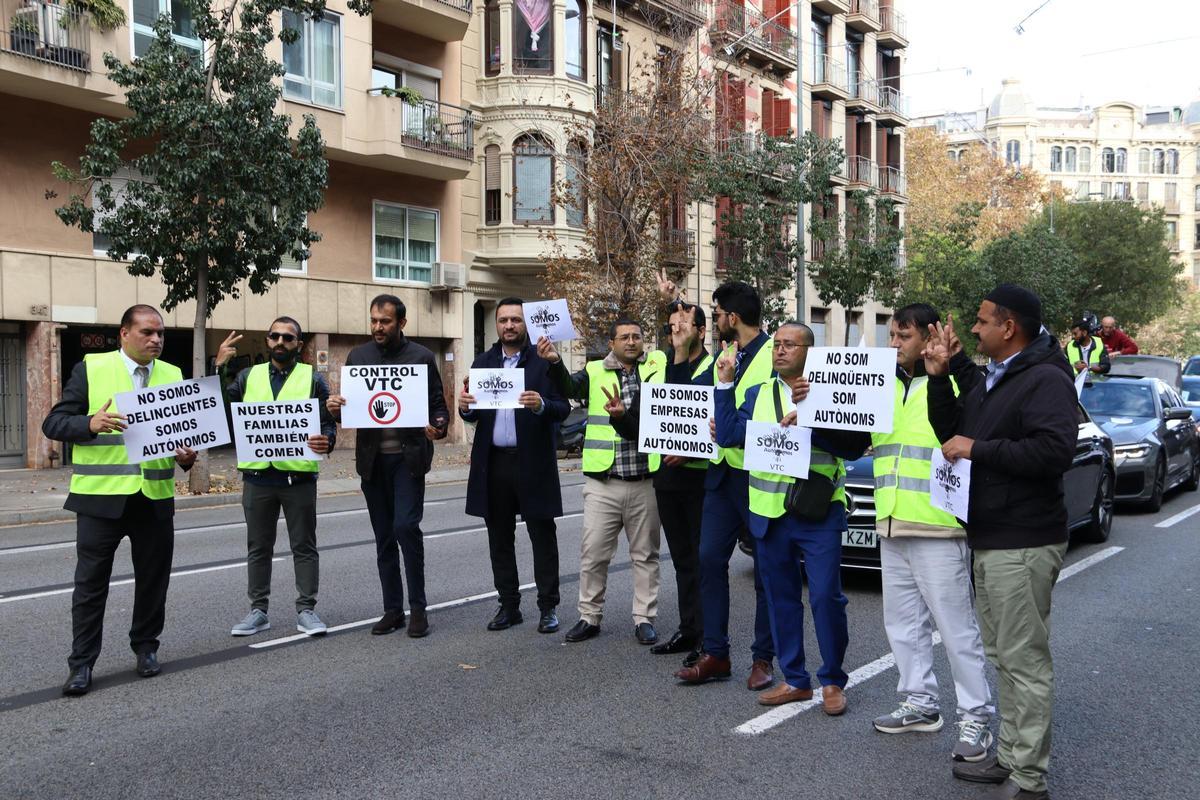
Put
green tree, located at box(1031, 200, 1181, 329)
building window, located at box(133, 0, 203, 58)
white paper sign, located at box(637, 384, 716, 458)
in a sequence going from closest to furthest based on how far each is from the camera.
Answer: white paper sign, located at box(637, 384, 716, 458) < building window, located at box(133, 0, 203, 58) < green tree, located at box(1031, 200, 1181, 329)

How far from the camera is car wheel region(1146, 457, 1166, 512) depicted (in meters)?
13.9

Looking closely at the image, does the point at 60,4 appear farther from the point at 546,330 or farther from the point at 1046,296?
the point at 1046,296

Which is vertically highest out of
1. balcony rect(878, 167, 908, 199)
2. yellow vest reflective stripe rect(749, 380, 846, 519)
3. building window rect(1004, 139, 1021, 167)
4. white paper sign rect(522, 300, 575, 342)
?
building window rect(1004, 139, 1021, 167)

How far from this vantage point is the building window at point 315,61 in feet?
→ 76.1

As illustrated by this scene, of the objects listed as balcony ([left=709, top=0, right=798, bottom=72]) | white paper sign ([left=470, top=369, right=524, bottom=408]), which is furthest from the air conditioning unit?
white paper sign ([left=470, top=369, right=524, bottom=408])

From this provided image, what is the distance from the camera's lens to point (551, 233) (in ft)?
88.6

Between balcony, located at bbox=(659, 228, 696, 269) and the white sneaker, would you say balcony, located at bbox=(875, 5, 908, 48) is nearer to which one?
balcony, located at bbox=(659, 228, 696, 269)

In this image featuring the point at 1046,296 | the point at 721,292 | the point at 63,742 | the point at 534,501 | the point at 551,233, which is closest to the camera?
the point at 63,742

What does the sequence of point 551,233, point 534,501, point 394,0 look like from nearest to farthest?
point 534,501
point 394,0
point 551,233

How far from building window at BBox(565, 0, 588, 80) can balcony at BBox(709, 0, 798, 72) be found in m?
3.91

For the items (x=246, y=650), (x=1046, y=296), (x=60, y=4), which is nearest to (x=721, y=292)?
(x=246, y=650)

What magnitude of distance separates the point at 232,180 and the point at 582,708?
12335 millimetres

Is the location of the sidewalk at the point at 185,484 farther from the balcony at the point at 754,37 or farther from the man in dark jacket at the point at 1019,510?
the balcony at the point at 754,37

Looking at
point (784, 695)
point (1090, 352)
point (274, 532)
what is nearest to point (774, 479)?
point (784, 695)
